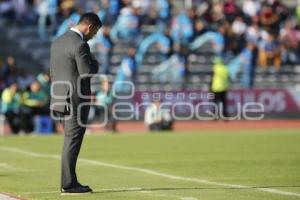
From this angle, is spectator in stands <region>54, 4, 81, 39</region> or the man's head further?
spectator in stands <region>54, 4, 81, 39</region>

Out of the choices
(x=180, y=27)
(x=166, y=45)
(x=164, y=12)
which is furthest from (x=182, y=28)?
(x=164, y=12)

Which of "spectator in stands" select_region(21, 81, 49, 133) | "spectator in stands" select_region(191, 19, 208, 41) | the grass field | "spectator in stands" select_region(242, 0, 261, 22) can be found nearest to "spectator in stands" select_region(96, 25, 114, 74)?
"spectator in stands" select_region(191, 19, 208, 41)

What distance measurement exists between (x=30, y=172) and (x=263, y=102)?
67.2 feet

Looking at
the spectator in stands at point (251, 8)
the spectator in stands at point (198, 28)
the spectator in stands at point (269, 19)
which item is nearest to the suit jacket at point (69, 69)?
the spectator in stands at point (198, 28)

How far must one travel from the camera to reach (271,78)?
37406 mm

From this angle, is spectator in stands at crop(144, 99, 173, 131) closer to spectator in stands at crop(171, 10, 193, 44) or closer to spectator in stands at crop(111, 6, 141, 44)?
spectator in stands at crop(111, 6, 141, 44)

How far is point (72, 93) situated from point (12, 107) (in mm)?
16858

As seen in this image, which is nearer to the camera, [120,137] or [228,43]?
[120,137]

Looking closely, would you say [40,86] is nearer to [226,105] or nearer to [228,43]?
[226,105]

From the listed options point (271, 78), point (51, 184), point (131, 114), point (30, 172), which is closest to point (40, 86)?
point (131, 114)

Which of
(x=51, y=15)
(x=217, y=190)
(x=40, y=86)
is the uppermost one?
(x=51, y=15)

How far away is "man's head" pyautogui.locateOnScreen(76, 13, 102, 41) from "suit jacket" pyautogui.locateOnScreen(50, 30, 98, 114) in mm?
94

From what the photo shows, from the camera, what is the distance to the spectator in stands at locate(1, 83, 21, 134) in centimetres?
2794

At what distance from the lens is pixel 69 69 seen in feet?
37.9
